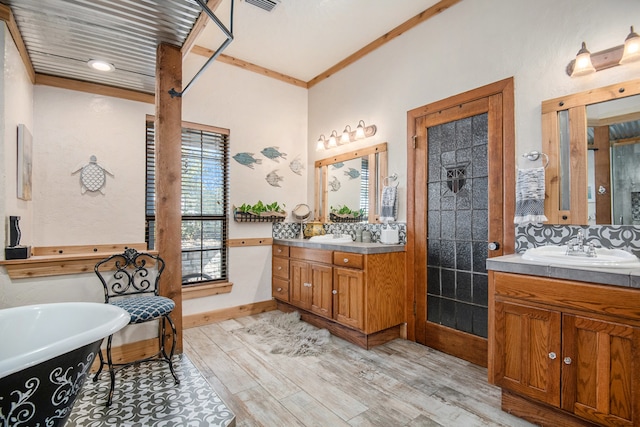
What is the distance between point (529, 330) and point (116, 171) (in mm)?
3860

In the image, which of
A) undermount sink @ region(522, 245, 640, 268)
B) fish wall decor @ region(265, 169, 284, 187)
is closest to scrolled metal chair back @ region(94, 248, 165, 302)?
fish wall decor @ region(265, 169, 284, 187)

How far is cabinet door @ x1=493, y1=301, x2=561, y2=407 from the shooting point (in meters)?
1.73

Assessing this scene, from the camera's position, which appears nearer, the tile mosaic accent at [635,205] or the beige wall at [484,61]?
the tile mosaic accent at [635,205]

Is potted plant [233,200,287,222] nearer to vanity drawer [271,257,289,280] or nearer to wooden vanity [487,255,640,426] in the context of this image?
vanity drawer [271,257,289,280]

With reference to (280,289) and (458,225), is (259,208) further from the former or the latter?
(458,225)

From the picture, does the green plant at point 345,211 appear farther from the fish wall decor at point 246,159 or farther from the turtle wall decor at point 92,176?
the turtle wall decor at point 92,176

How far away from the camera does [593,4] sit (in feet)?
6.82

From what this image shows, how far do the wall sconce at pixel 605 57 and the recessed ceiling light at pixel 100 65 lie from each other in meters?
3.72

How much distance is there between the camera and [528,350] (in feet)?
5.99

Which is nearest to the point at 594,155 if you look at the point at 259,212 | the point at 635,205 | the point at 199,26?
the point at 635,205

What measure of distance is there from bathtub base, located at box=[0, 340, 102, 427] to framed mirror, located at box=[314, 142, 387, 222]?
2.84m

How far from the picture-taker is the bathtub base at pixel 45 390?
1127 millimetres

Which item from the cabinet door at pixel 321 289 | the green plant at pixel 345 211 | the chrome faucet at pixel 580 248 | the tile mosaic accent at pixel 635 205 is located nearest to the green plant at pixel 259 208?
the green plant at pixel 345 211

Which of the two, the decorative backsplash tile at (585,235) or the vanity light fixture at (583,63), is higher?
the vanity light fixture at (583,63)
